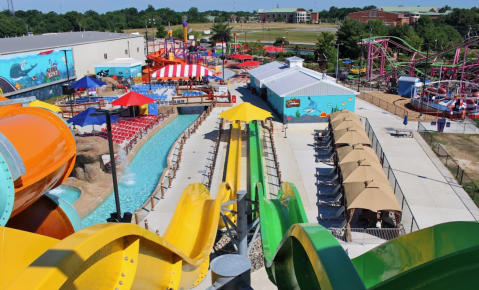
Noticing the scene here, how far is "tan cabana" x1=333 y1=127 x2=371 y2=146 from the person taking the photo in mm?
18212

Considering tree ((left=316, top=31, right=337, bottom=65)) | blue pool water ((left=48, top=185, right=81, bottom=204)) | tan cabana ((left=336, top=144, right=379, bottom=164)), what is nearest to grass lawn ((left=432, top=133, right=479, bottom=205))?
tan cabana ((left=336, top=144, right=379, bottom=164))

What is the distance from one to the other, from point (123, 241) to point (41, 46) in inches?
1565

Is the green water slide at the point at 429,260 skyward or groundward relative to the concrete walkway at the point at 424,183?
skyward

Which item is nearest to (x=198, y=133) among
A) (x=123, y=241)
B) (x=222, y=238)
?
(x=222, y=238)

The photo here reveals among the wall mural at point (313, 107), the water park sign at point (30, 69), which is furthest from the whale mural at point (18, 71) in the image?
the wall mural at point (313, 107)

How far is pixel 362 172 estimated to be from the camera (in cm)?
1430

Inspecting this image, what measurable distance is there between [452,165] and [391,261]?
17291 millimetres

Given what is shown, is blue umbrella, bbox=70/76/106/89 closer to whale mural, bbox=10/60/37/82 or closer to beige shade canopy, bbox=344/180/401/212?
whale mural, bbox=10/60/37/82

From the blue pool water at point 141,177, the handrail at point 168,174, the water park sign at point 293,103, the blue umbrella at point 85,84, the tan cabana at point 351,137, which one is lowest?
the blue pool water at point 141,177

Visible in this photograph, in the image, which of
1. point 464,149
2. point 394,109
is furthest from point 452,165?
point 394,109

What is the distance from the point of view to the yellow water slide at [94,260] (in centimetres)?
248

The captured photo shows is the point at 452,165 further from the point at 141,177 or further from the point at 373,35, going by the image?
the point at 373,35

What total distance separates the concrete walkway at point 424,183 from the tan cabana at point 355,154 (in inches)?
66.3

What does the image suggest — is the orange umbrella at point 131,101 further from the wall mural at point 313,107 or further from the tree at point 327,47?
the tree at point 327,47
